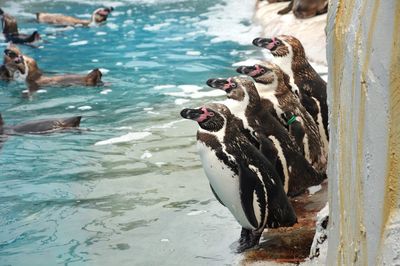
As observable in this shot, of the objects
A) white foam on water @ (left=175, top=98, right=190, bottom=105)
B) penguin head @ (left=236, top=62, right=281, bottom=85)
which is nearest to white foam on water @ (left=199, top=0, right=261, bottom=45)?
white foam on water @ (left=175, top=98, right=190, bottom=105)

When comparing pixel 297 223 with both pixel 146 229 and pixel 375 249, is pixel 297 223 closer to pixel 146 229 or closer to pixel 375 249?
pixel 146 229

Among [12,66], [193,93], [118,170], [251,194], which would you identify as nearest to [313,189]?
[251,194]

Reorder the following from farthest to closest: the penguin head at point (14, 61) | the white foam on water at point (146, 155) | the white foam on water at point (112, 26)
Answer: the white foam on water at point (112, 26) → the penguin head at point (14, 61) → the white foam on water at point (146, 155)

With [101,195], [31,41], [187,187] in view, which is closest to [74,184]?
[101,195]

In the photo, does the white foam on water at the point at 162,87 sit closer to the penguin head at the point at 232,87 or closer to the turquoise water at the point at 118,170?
the turquoise water at the point at 118,170

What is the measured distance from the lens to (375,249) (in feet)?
6.43

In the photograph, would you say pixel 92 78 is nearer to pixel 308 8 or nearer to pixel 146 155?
pixel 146 155

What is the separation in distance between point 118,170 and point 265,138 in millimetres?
2214

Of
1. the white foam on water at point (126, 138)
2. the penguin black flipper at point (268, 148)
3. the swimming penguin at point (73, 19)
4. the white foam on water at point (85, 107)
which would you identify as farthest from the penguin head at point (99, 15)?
the penguin black flipper at point (268, 148)

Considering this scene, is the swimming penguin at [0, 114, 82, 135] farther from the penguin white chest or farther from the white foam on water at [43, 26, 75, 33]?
the white foam on water at [43, 26, 75, 33]

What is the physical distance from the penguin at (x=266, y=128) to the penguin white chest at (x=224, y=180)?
1.86 feet

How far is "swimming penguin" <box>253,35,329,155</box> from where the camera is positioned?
5.52 m

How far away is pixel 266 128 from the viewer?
4949 mm

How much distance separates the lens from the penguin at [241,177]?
4.32m
